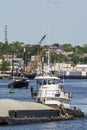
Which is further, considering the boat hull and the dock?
the boat hull

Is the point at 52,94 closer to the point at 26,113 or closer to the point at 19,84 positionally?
the point at 26,113

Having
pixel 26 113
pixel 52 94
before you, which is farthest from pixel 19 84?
pixel 26 113

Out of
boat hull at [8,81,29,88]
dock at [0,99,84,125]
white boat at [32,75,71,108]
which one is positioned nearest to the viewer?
dock at [0,99,84,125]

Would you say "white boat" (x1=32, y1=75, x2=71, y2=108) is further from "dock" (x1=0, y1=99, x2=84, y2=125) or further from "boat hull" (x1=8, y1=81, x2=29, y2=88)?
"boat hull" (x1=8, y1=81, x2=29, y2=88)

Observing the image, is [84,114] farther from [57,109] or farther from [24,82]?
[24,82]

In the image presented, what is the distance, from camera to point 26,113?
81000mm

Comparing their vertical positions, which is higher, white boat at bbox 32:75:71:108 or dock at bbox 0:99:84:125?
white boat at bbox 32:75:71:108

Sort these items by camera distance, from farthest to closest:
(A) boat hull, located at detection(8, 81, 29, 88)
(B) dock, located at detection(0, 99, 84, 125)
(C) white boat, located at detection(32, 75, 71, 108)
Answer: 1. (A) boat hull, located at detection(8, 81, 29, 88)
2. (C) white boat, located at detection(32, 75, 71, 108)
3. (B) dock, located at detection(0, 99, 84, 125)

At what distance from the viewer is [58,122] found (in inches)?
3265

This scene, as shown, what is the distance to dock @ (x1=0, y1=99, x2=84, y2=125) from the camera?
78256 mm

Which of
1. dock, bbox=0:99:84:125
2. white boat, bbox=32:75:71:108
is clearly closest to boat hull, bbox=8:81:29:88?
white boat, bbox=32:75:71:108

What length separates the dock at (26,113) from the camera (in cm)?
7826

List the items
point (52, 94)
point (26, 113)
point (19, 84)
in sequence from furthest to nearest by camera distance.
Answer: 1. point (19, 84)
2. point (52, 94)
3. point (26, 113)

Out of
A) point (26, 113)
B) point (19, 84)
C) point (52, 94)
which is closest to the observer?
point (26, 113)
